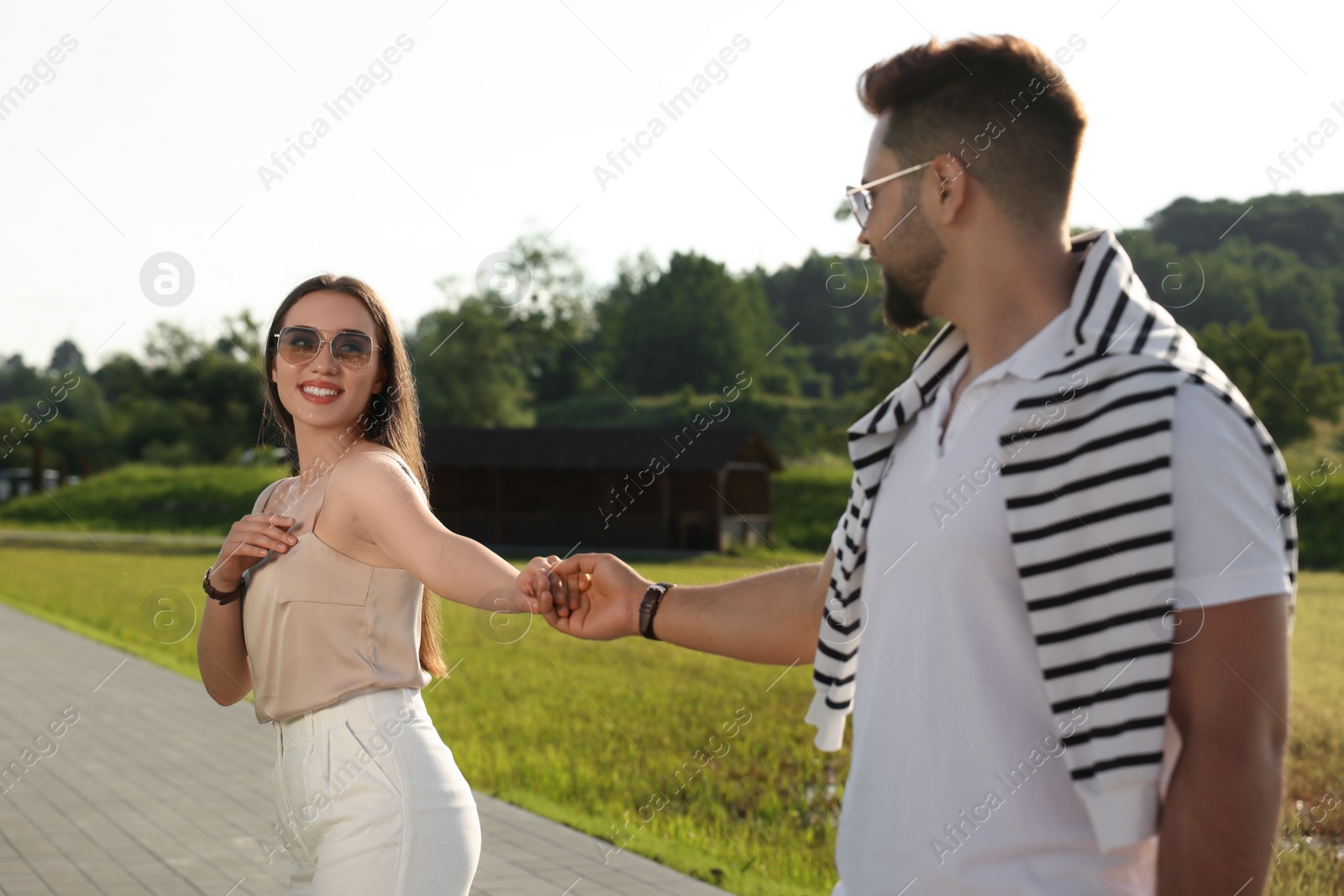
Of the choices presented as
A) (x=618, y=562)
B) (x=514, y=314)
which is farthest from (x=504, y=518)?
(x=618, y=562)

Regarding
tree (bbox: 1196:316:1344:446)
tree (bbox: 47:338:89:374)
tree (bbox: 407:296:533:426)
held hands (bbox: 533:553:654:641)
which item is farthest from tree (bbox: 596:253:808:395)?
held hands (bbox: 533:553:654:641)

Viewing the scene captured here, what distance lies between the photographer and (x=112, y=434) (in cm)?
7738

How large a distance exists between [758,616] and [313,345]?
4.43 feet

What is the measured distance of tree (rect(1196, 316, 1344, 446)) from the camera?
54031 millimetres

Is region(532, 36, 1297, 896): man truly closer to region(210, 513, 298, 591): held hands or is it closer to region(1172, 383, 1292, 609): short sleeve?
region(1172, 383, 1292, 609): short sleeve

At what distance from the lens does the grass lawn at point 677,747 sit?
698 centimetres

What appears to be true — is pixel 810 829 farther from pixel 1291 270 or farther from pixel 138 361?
pixel 1291 270

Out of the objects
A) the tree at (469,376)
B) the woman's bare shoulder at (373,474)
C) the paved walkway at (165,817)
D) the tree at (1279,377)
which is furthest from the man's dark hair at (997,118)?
the tree at (469,376)

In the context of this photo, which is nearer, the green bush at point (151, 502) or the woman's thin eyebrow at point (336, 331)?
the woman's thin eyebrow at point (336, 331)

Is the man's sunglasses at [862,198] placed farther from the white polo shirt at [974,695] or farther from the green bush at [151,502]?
the green bush at [151,502]

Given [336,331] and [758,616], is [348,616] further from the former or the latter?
[758,616]

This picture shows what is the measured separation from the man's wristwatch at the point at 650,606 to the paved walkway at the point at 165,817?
2969mm

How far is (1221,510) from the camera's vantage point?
1742mm

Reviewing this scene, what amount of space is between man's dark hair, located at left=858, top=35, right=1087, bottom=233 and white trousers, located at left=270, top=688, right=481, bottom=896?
1.74 metres
